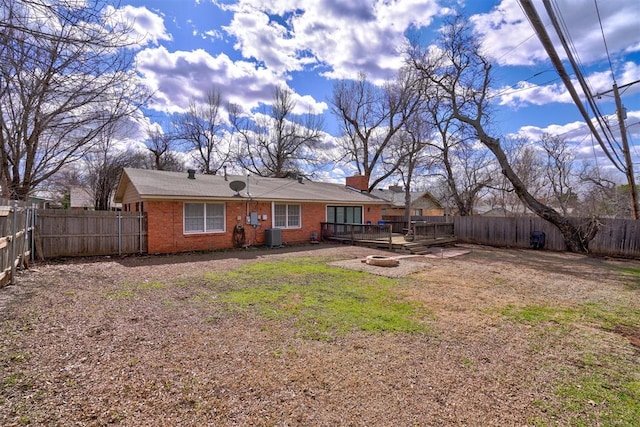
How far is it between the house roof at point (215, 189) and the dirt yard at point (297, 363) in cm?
565

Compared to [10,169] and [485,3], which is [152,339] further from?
[10,169]

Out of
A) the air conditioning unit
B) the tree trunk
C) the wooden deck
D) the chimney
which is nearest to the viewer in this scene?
the wooden deck

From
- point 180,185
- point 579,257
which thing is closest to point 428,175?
point 579,257

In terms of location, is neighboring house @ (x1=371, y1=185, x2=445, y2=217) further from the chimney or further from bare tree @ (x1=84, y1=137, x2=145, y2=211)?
bare tree @ (x1=84, y1=137, x2=145, y2=211)

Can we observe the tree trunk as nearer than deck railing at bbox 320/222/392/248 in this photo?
Yes

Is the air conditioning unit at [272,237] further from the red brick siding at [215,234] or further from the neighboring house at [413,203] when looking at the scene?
the neighboring house at [413,203]

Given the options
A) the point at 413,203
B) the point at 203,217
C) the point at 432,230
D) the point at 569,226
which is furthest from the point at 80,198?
the point at 569,226

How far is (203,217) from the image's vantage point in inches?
512

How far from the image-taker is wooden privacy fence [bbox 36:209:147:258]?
1000 centimetres

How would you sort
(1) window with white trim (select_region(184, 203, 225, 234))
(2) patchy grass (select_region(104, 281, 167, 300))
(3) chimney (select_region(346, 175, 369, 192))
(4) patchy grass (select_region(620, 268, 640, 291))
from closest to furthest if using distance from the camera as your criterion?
(2) patchy grass (select_region(104, 281, 167, 300))
(4) patchy grass (select_region(620, 268, 640, 291))
(1) window with white trim (select_region(184, 203, 225, 234))
(3) chimney (select_region(346, 175, 369, 192))

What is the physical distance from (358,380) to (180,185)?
12.2 metres

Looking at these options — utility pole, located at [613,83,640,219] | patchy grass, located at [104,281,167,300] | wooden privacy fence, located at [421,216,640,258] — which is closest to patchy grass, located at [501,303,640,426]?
patchy grass, located at [104,281,167,300]

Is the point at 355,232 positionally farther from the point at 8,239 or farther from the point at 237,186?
the point at 8,239

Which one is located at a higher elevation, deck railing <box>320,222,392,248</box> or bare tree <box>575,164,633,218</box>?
bare tree <box>575,164,633,218</box>
